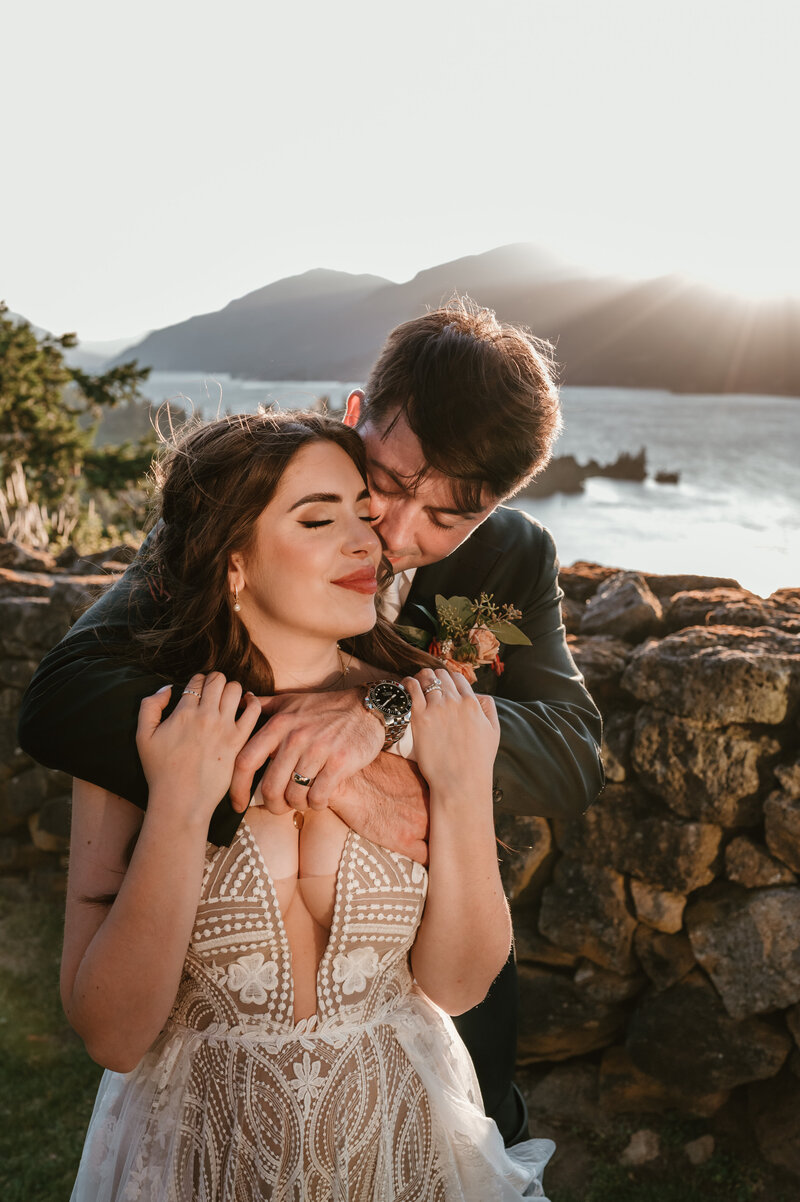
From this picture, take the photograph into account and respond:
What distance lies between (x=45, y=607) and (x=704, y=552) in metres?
4.19

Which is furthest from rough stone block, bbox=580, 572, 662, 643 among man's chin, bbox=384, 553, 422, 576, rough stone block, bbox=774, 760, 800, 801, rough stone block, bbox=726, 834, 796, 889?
man's chin, bbox=384, 553, 422, 576

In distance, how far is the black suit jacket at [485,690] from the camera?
1854 mm

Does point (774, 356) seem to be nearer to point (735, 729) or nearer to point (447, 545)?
point (735, 729)

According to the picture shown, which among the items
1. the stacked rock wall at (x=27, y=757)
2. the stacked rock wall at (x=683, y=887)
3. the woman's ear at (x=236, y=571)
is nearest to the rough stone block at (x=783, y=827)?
the stacked rock wall at (x=683, y=887)

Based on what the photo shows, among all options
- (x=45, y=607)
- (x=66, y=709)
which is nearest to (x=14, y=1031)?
(x=45, y=607)

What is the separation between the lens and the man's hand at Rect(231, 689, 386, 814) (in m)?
1.80

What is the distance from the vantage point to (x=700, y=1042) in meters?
3.36

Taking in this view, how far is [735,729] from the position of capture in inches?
127

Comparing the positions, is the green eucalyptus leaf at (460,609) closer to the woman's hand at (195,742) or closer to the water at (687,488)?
the woman's hand at (195,742)

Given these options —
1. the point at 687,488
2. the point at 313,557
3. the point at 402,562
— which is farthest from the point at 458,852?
the point at 687,488

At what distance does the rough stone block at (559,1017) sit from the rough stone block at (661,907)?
475 millimetres

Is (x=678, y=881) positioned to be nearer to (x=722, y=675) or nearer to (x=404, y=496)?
(x=722, y=675)

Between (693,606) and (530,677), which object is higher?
(530,677)

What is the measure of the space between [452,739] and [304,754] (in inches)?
13.3
